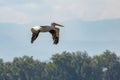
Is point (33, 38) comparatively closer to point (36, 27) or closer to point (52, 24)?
point (36, 27)

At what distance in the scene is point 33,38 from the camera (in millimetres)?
20891

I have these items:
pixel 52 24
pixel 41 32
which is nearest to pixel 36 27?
pixel 41 32

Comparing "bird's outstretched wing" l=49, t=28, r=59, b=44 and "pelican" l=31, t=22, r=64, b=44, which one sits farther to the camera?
"bird's outstretched wing" l=49, t=28, r=59, b=44

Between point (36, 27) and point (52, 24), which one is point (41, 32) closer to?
point (36, 27)

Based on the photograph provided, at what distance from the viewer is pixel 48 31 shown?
21734mm

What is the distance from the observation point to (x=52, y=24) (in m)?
23.0

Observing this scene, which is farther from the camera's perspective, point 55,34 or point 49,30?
point 55,34

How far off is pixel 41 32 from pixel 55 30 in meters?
1.14

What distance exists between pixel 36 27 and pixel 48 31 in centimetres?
63

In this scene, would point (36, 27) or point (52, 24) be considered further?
point (52, 24)

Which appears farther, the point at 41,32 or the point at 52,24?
the point at 52,24

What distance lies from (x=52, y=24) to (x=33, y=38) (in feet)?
7.26

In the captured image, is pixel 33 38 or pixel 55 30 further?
pixel 55 30

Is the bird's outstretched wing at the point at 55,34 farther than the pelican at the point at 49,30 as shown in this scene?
Yes
